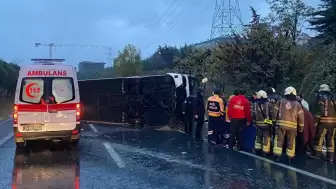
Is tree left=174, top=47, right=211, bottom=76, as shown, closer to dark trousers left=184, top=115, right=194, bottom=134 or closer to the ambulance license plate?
dark trousers left=184, top=115, right=194, bottom=134

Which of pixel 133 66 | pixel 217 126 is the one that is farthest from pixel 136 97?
pixel 133 66

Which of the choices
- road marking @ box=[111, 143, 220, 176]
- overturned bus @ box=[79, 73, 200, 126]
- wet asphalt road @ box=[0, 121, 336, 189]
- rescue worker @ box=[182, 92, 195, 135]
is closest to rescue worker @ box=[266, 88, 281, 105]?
wet asphalt road @ box=[0, 121, 336, 189]

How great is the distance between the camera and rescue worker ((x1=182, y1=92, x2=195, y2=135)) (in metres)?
13.9

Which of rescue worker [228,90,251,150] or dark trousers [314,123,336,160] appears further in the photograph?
rescue worker [228,90,251,150]

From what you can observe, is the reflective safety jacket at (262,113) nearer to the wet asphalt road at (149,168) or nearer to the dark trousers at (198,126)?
the wet asphalt road at (149,168)

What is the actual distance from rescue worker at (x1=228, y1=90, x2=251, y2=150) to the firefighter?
6.20ft

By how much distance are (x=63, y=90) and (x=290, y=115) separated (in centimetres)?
578

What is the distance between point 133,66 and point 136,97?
136ft

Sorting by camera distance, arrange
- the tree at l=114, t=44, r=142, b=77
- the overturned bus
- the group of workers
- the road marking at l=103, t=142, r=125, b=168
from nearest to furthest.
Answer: the road marking at l=103, t=142, r=125, b=168
the group of workers
the overturned bus
the tree at l=114, t=44, r=142, b=77

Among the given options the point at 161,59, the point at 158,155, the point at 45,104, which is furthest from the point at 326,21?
the point at 161,59

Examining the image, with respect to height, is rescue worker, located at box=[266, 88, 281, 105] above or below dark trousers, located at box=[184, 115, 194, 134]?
above

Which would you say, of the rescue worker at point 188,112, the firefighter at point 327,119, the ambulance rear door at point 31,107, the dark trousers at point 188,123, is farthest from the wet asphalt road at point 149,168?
the dark trousers at point 188,123

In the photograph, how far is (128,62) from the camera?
5981 cm

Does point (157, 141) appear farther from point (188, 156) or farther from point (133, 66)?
point (133, 66)
